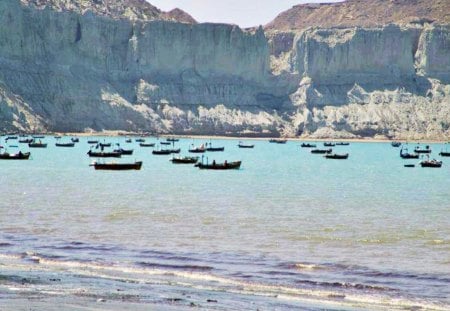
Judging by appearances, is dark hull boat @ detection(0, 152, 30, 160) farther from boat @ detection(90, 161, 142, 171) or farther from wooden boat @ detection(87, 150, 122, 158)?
boat @ detection(90, 161, 142, 171)

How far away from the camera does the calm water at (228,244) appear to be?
84.4ft

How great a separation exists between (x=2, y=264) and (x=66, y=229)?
982cm

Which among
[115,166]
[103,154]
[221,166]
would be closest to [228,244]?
[115,166]

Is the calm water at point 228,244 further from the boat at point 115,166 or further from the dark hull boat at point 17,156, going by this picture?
the dark hull boat at point 17,156

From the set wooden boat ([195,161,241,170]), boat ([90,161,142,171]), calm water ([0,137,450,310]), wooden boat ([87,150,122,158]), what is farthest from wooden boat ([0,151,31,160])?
calm water ([0,137,450,310])

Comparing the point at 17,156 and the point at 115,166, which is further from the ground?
the point at 115,166

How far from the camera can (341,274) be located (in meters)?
29.2

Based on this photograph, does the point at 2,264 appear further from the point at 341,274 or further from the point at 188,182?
the point at 188,182

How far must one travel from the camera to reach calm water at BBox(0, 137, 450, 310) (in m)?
25.7

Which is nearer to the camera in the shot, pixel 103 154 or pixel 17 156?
pixel 17 156

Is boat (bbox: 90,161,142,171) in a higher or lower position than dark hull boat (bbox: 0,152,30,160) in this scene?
higher

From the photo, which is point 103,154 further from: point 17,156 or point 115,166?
point 115,166

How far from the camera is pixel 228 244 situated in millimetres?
35250

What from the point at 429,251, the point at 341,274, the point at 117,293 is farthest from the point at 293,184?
the point at 117,293
